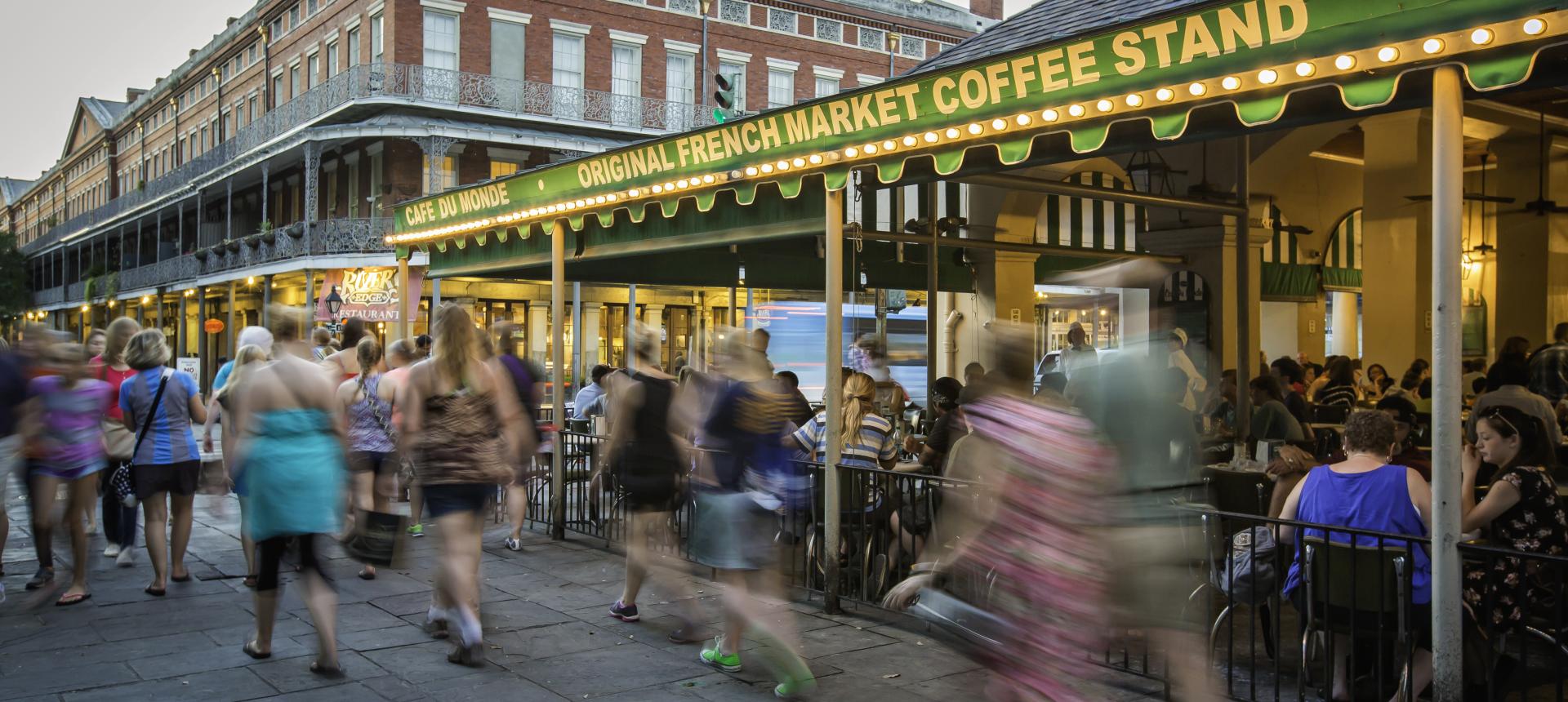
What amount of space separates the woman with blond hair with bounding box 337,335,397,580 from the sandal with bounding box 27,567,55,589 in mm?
1955

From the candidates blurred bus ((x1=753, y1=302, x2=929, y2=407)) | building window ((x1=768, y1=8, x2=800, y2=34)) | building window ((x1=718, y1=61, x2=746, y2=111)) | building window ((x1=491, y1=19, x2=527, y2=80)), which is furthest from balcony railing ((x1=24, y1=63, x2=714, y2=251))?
blurred bus ((x1=753, y1=302, x2=929, y2=407))

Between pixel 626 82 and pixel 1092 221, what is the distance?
19750 mm

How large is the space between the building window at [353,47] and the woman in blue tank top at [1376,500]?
30.4 metres

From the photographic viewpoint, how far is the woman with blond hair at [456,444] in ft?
18.8

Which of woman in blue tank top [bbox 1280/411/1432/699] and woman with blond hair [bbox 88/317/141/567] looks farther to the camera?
woman with blond hair [bbox 88/317/141/567]

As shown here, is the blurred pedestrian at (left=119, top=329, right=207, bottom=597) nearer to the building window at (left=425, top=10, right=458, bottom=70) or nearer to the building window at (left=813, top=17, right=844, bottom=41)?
the building window at (left=425, top=10, right=458, bottom=70)

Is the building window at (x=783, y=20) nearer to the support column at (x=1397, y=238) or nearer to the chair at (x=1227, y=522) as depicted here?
the support column at (x=1397, y=238)

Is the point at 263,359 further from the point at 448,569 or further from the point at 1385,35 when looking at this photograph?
the point at 1385,35

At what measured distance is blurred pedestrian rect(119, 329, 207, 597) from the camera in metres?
7.29

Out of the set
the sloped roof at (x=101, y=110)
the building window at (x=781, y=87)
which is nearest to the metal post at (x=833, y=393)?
the building window at (x=781, y=87)

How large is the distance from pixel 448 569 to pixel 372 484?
3.11 meters

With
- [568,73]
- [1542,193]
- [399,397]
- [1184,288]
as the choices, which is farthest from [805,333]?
[399,397]

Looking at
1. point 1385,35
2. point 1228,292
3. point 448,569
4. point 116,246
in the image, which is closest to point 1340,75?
point 1385,35

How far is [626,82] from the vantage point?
32.4m
